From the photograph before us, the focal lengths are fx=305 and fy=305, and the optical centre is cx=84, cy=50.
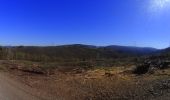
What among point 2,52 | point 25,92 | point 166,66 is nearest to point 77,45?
point 2,52

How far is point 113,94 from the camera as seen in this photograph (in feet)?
44.3

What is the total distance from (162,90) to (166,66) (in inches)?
468

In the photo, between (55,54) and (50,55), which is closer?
(50,55)

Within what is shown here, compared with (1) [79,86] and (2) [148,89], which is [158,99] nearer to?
(2) [148,89]

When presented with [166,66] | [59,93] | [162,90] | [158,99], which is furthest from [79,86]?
[166,66]

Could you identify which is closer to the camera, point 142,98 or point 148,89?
point 142,98

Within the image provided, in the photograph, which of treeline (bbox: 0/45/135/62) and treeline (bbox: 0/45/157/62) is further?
treeline (bbox: 0/45/135/62)

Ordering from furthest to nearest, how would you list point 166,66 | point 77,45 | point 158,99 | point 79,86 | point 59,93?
point 77,45, point 166,66, point 79,86, point 59,93, point 158,99

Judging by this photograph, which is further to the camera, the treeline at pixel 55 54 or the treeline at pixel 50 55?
the treeline at pixel 50 55

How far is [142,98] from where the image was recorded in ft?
39.5

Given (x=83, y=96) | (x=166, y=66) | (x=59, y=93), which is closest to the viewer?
(x=83, y=96)

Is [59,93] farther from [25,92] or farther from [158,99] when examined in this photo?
[158,99]

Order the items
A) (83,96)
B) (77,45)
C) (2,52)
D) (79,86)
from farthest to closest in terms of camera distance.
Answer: (77,45) < (2,52) < (79,86) < (83,96)

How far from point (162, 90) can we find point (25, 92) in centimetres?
677
